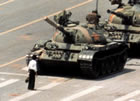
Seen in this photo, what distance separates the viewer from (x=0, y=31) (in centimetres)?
5512

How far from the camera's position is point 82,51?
3912cm

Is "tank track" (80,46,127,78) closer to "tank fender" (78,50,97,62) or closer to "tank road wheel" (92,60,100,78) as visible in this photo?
"tank road wheel" (92,60,100,78)

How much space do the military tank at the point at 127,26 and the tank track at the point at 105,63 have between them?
3904mm

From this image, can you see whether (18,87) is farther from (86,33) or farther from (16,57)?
(16,57)

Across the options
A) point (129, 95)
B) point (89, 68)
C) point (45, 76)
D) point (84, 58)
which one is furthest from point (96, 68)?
point (129, 95)

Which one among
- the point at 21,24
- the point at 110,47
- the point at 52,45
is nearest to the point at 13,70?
the point at 52,45

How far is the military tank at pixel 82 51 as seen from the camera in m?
38.9

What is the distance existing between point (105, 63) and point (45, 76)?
3.86 m

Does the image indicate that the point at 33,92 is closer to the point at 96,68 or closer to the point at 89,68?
the point at 89,68

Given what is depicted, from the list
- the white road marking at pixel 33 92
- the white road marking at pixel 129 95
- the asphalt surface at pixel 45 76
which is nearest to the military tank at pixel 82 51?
the asphalt surface at pixel 45 76

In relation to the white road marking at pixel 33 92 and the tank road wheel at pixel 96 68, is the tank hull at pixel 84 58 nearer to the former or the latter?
the tank road wheel at pixel 96 68

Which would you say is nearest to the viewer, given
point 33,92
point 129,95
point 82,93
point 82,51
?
point 129,95

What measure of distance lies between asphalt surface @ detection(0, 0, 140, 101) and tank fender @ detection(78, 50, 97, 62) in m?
1.33

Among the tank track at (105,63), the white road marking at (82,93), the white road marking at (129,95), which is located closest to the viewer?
the white road marking at (129,95)
